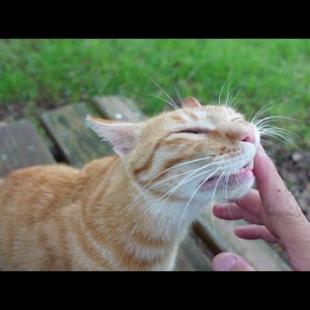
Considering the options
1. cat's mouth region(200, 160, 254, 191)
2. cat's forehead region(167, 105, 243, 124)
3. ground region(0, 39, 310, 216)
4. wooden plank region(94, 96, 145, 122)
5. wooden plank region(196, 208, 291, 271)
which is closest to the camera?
cat's mouth region(200, 160, 254, 191)

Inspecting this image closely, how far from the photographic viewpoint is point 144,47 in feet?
14.0

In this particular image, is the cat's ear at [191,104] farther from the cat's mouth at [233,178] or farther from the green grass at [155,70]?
the green grass at [155,70]

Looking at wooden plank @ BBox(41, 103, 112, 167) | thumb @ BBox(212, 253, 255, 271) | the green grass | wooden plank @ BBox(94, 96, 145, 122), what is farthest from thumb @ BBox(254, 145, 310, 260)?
the green grass

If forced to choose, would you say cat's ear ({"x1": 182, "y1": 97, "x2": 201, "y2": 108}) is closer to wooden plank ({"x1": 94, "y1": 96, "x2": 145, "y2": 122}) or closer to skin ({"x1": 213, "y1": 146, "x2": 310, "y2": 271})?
skin ({"x1": 213, "y1": 146, "x2": 310, "y2": 271})

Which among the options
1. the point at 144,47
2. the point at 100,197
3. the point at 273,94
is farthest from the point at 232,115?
the point at 144,47

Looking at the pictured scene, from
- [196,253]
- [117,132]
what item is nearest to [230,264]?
[117,132]

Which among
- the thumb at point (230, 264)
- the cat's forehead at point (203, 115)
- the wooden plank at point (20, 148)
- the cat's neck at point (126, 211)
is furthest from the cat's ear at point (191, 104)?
the wooden plank at point (20, 148)

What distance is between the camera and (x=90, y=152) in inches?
112

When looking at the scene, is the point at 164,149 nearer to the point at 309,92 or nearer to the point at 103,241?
the point at 103,241

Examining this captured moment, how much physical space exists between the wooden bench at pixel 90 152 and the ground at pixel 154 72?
50 cm

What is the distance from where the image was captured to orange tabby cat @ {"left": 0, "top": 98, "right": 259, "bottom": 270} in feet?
5.28

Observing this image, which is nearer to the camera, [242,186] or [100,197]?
[242,186]

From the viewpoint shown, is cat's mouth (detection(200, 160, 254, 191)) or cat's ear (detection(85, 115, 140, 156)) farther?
cat's ear (detection(85, 115, 140, 156))
